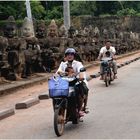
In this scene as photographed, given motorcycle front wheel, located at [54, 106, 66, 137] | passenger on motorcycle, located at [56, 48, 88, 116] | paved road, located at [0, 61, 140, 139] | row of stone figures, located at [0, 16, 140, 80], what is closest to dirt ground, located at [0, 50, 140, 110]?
paved road, located at [0, 61, 140, 139]

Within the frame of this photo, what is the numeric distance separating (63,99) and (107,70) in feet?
30.9

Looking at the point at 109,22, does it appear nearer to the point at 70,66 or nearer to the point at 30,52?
the point at 30,52

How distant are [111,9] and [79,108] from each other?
67.7 meters

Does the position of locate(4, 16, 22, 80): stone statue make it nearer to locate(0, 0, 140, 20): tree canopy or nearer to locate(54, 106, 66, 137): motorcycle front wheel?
locate(54, 106, 66, 137): motorcycle front wheel

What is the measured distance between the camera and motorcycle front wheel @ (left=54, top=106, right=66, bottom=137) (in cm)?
867

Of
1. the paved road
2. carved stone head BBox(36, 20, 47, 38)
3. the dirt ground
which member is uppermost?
carved stone head BBox(36, 20, 47, 38)

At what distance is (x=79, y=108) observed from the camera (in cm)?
957

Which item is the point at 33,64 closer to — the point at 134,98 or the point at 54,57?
the point at 54,57

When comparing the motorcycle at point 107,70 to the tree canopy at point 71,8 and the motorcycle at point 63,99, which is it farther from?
the tree canopy at point 71,8

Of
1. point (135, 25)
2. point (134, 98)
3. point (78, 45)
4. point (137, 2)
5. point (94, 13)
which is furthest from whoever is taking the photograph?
point (137, 2)

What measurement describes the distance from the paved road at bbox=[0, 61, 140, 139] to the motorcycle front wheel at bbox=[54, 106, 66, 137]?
0.11 metres

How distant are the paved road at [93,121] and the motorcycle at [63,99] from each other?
23cm

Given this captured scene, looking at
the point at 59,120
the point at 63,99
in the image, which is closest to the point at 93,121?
the point at 63,99

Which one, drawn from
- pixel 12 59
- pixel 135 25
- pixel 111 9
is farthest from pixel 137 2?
pixel 12 59
